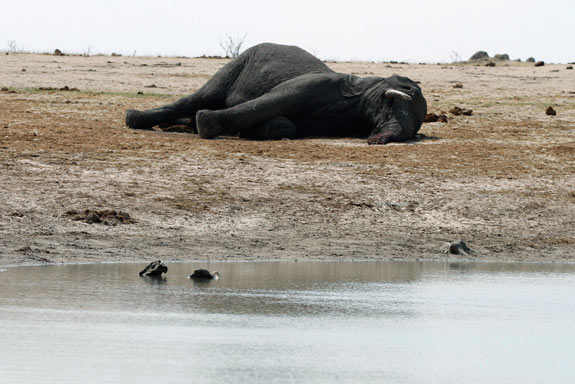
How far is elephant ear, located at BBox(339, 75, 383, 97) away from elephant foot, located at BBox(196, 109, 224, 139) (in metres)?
2.03

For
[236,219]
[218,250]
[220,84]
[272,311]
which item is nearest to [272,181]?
[236,219]

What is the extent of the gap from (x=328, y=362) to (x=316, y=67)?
11.8 m

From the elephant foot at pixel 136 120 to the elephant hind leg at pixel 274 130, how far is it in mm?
1604

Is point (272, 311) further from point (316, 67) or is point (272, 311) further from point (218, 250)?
point (316, 67)

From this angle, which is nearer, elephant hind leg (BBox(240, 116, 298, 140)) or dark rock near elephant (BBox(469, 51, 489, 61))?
elephant hind leg (BBox(240, 116, 298, 140))

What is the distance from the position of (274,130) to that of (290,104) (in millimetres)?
471

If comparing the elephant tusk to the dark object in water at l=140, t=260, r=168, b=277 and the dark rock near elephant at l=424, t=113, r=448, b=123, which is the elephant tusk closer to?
the dark rock near elephant at l=424, t=113, r=448, b=123

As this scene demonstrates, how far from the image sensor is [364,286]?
889 cm

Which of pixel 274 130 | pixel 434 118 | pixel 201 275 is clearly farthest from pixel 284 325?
pixel 434 118

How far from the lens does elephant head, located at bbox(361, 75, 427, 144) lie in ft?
53.0

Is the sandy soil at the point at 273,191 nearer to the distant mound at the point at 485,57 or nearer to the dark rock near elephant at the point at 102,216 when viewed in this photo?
the dark rock near elephant at the point at 102,216

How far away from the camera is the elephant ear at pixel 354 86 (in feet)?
55.4

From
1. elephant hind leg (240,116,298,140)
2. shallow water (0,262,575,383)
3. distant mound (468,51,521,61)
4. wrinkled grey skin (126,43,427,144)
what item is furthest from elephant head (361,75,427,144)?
distant mound (468,51,521,61)

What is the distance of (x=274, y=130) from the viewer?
16.3 m
